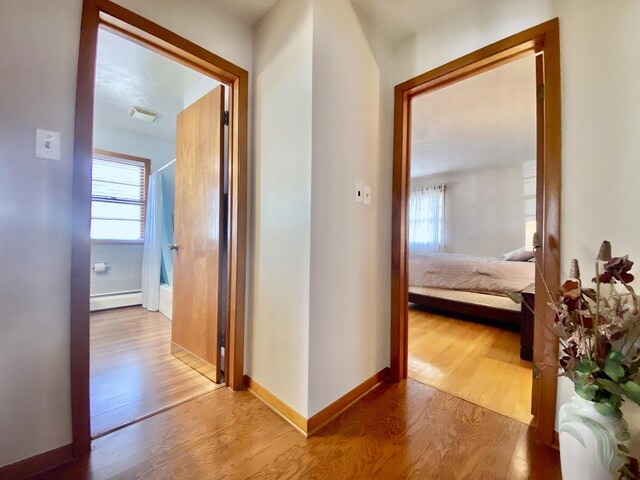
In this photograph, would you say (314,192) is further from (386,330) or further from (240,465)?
(240,465)

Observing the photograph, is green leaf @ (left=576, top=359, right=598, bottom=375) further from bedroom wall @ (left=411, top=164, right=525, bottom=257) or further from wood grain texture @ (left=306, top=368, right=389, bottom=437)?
bedroom wall @ (left=411, top=164, right=525, bottom=257)

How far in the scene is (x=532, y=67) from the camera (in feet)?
6.91

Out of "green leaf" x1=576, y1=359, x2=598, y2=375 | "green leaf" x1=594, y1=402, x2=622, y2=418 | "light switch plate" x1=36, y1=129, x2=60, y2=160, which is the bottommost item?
"green leaf" x1=594, y1=402, x2=622, y2=418

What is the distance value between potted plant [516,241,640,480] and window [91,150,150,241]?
4.46 meters

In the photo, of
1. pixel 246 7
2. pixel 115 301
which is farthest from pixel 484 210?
pixel 115 301

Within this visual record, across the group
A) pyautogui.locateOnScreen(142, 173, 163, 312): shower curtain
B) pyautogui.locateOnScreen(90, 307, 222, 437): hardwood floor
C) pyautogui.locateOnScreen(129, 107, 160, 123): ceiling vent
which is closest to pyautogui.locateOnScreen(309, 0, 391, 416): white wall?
pyautogui.locateOnScreen(90, 307, 222, 437): hardwood floor

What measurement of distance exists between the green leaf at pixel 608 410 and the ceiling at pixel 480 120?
2078mm

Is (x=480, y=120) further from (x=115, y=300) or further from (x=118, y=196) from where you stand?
(x=115, y=300)

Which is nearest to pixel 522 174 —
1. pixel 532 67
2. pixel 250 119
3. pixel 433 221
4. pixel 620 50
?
pixel 433 221

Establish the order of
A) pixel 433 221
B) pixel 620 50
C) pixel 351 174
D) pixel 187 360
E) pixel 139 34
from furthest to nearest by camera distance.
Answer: pixel 433 221 < pixel 187 360 < pixel 351 174 < pixel 139 34 < pixel 620 50

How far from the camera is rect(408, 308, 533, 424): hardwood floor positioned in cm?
160

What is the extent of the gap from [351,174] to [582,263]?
3.74 feet

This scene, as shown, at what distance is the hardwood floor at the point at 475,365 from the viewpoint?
160cm

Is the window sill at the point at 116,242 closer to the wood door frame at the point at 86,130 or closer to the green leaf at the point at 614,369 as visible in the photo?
the wood door frame at the point at 86,130
